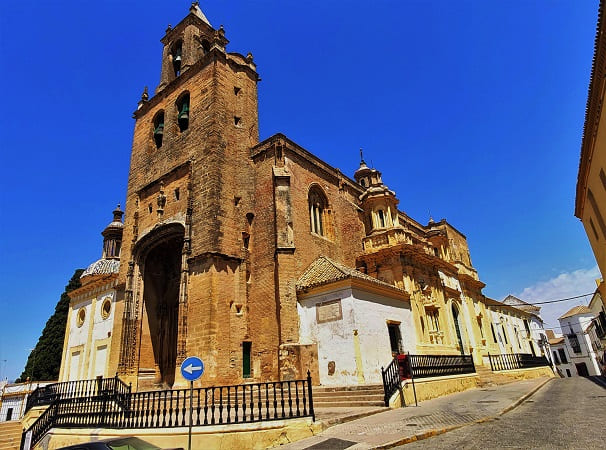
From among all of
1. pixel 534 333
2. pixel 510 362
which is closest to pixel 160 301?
pixel 510 362

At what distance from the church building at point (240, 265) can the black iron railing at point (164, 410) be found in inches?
106

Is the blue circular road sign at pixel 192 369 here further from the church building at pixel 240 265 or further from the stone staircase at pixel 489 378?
the stone staircase at pixel 489 378

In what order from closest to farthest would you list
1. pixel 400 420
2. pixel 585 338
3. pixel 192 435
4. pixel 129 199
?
A: pixel 192 435 < pixel 400 420 < pixel 129 199 < pixel 585 338

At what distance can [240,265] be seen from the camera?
57.2 ft

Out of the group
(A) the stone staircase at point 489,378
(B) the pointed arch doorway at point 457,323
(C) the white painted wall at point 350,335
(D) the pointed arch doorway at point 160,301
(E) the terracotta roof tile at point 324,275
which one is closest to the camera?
(C) the white painted wall at point 350,335

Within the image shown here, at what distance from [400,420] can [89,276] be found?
26449mm

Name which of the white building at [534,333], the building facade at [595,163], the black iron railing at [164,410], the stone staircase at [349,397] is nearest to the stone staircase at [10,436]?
the black iron railing at [164,410]

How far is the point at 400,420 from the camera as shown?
9664mm

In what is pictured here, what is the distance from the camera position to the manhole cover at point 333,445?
23.7 ft

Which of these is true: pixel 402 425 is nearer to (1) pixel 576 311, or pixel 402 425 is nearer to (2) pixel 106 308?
(2) pixel 106 308

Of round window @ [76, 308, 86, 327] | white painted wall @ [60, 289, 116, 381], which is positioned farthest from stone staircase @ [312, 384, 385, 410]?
round window @ [76, 308, 86, 327]

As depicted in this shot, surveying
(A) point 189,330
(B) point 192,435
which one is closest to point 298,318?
(A) point 189,330

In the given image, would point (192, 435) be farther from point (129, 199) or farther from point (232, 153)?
point (129, 199)

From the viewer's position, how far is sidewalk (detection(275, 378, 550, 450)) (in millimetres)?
7449
